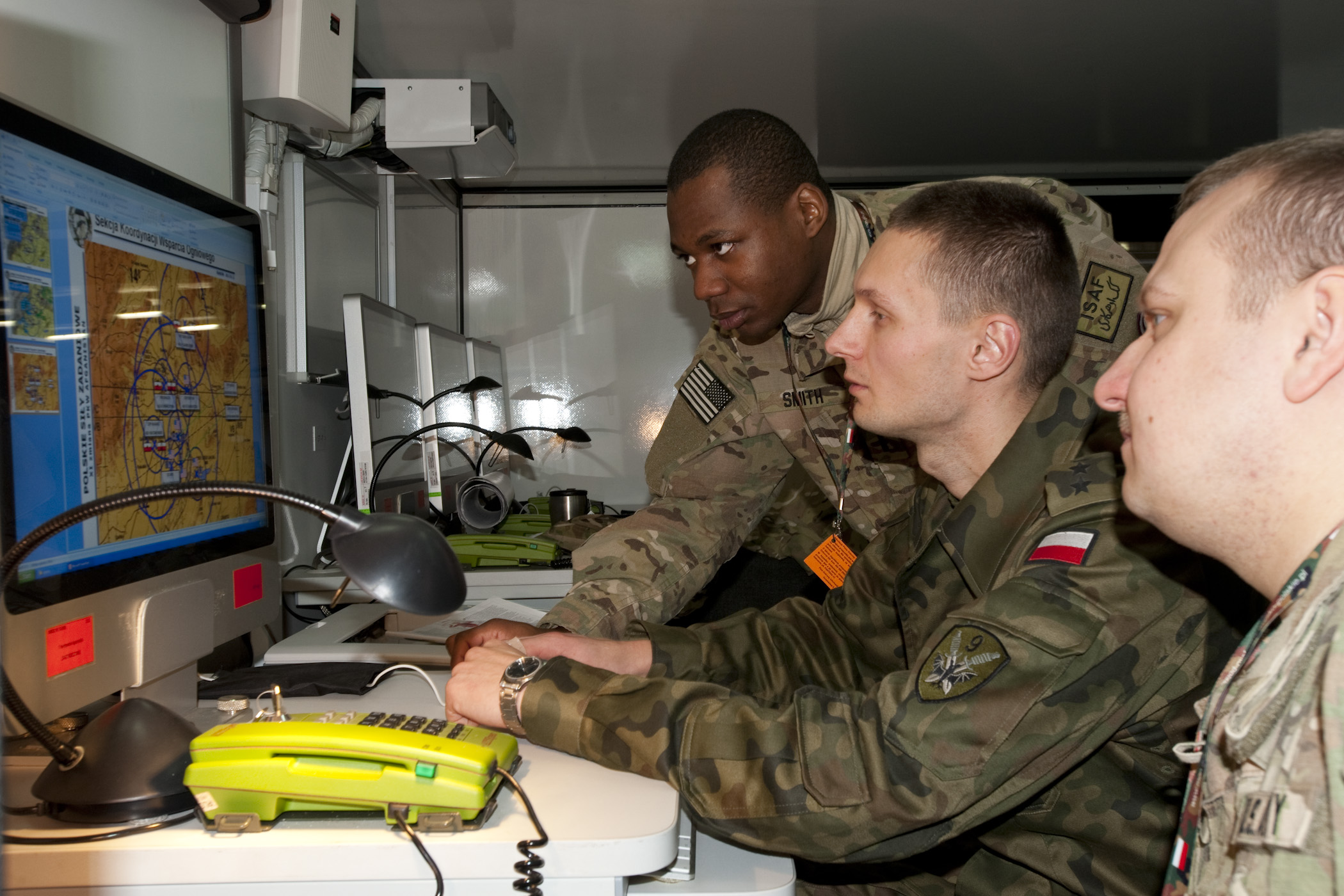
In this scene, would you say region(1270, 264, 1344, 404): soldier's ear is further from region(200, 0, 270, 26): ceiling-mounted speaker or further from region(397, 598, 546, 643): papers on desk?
region(200, 0, 270, 26): ceiling-mounted speaker

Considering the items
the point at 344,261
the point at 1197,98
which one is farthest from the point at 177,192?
the point at 1197,98

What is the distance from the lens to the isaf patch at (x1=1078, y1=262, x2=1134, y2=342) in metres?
1.45

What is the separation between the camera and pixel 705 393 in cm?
200

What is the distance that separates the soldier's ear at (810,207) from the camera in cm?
173

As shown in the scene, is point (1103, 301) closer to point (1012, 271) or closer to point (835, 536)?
point (1012, 271)

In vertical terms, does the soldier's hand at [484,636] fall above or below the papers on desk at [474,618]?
above

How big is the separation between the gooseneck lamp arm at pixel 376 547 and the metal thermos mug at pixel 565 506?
187 centimetres

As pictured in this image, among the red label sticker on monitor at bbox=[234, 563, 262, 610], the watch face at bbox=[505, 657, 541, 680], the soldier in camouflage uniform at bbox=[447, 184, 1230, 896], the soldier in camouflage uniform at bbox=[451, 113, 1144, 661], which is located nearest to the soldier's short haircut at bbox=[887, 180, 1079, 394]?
the soldier in camouflage uniform at bbox=[447, 184, 1230, 896]

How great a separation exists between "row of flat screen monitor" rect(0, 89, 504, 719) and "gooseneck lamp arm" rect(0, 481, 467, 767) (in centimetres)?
16

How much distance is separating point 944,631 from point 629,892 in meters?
0.38

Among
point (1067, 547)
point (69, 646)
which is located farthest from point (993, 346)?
point (69, 646)

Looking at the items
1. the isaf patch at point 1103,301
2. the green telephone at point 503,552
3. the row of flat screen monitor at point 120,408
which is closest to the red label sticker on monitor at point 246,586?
the row of flat screen monitor at point 120,408

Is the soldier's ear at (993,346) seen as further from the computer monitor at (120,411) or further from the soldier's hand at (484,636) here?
the computer monitor at (120,411)

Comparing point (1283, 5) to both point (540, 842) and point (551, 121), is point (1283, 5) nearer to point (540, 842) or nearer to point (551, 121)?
point (551, 121)
